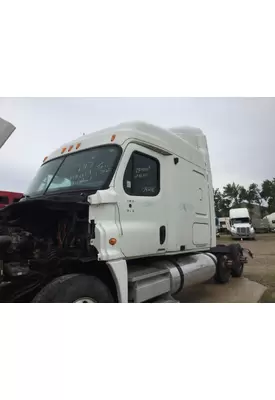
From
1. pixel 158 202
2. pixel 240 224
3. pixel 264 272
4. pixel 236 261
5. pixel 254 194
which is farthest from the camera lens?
pixel 240 224

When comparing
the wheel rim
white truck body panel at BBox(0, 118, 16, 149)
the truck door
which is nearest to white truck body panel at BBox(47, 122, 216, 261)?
the truck door

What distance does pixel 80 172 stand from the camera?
11.0ft

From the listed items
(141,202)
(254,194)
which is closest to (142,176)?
(141,202)

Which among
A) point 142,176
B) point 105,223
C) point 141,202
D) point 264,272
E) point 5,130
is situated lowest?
point 264,272

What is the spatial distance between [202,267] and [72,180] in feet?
8.56

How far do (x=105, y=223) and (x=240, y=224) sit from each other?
17235 millimetres

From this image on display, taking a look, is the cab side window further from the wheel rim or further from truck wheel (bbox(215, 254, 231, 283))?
truck wheel (bbox(215, 254, 231, 283))

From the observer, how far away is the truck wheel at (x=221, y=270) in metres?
5.91

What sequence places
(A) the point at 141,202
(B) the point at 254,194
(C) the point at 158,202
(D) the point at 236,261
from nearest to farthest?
(A) the point at 141,202 → (C) the point at 158,202 → (D) the point at 236,261 → (B) the point at 254,194

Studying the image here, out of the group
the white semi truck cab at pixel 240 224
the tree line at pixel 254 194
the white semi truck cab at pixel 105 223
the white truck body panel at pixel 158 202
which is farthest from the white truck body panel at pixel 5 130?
the white semi truck cab at pixel 240 224

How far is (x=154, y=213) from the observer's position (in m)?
3.49

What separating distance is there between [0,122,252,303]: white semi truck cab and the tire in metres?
2.20

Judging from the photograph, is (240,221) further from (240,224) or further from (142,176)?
(142,176)

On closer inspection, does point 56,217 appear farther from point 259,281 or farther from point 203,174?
point 259,281
